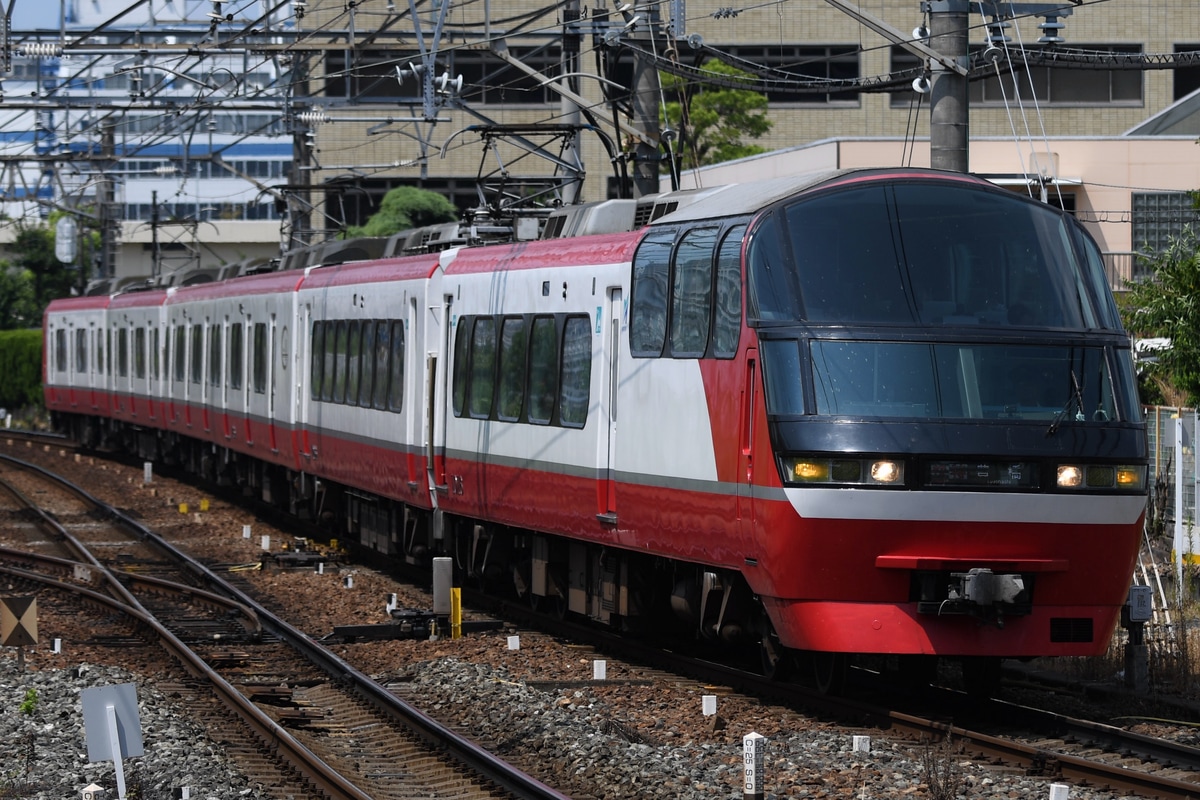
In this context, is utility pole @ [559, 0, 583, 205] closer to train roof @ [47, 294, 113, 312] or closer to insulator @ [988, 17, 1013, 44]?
insulator @ [988, 17, 1013, 44]

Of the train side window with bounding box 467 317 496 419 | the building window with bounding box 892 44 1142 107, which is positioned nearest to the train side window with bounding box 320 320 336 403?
the train side window with bounding box 467 317 496 419

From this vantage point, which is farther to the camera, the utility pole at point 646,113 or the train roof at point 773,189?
the utility pole at point 646,113

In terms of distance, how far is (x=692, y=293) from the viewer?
11281 mm

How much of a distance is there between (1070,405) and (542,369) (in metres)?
4.87

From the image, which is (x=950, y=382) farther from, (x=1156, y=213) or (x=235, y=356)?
(x=1156, y=213)

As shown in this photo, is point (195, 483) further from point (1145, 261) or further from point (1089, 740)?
point (1089, 740)

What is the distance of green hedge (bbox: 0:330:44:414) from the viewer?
5644 centimetres

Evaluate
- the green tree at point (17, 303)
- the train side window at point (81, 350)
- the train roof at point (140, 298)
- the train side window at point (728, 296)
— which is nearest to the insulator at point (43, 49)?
the train roof at point (140, 298)

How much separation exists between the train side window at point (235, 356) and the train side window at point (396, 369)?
27.0 ft

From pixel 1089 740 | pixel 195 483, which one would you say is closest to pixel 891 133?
pixel 195 483

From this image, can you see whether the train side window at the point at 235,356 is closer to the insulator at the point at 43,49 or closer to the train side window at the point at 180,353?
the train side window at the point at 180,353

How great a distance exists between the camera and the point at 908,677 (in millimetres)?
11320

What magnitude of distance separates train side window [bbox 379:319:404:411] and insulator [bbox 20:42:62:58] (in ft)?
28.6

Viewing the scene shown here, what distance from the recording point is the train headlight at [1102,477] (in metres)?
9.96
